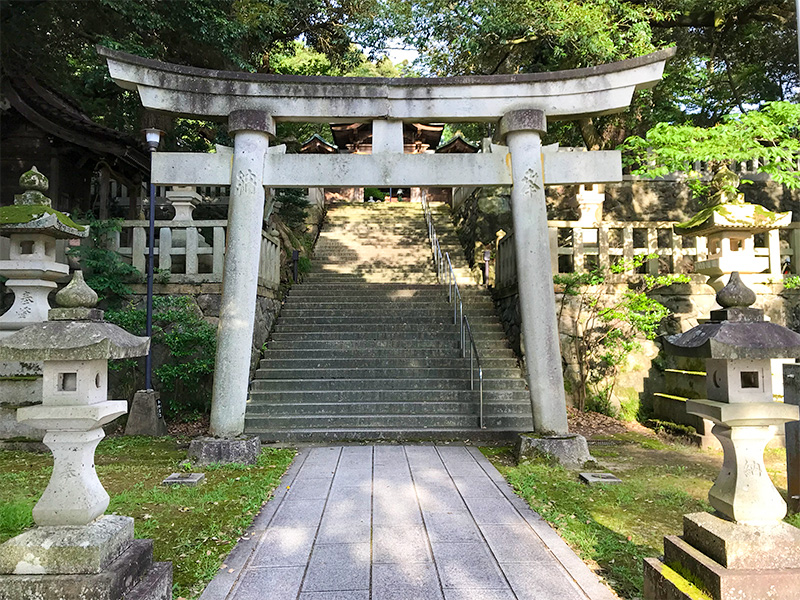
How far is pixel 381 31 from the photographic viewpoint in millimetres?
11711

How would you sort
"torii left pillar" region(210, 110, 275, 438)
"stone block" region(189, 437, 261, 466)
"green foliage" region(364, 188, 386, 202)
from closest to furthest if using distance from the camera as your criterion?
1. "stone block" region(189, 437, 261, 466)
2. "torii left pillar" region(210, 110, 275, 438)
3. "green foliage" region(364, 188, 386, 202)

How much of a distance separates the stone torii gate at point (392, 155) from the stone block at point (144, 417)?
2.33m

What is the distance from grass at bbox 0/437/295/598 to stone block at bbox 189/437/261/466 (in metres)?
→ 0.13

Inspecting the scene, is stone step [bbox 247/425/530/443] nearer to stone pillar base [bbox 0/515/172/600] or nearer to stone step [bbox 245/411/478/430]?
stone step [bbox 245/411/478/430]

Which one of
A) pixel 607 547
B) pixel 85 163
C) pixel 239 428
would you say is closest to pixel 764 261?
pixel 607 547

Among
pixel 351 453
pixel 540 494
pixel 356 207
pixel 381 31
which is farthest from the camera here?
pixel 356 207

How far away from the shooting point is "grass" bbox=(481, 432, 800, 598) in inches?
142

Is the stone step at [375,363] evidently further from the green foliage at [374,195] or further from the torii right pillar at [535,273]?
the green foliage at [374,195]

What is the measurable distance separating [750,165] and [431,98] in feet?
45.9

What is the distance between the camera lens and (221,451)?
592 centimetres

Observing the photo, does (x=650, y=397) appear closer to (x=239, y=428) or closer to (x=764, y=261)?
(x=764, y=261)

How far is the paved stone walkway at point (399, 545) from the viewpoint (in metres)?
3.13

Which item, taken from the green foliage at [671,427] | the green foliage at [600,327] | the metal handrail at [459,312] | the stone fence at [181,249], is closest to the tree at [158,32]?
the stone fence at [181,249]

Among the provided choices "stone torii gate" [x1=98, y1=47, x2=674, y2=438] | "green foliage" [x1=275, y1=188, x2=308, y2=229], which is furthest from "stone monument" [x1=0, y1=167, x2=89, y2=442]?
"green foliage" [x1=275, y1=188, x2=308, y2=229]
